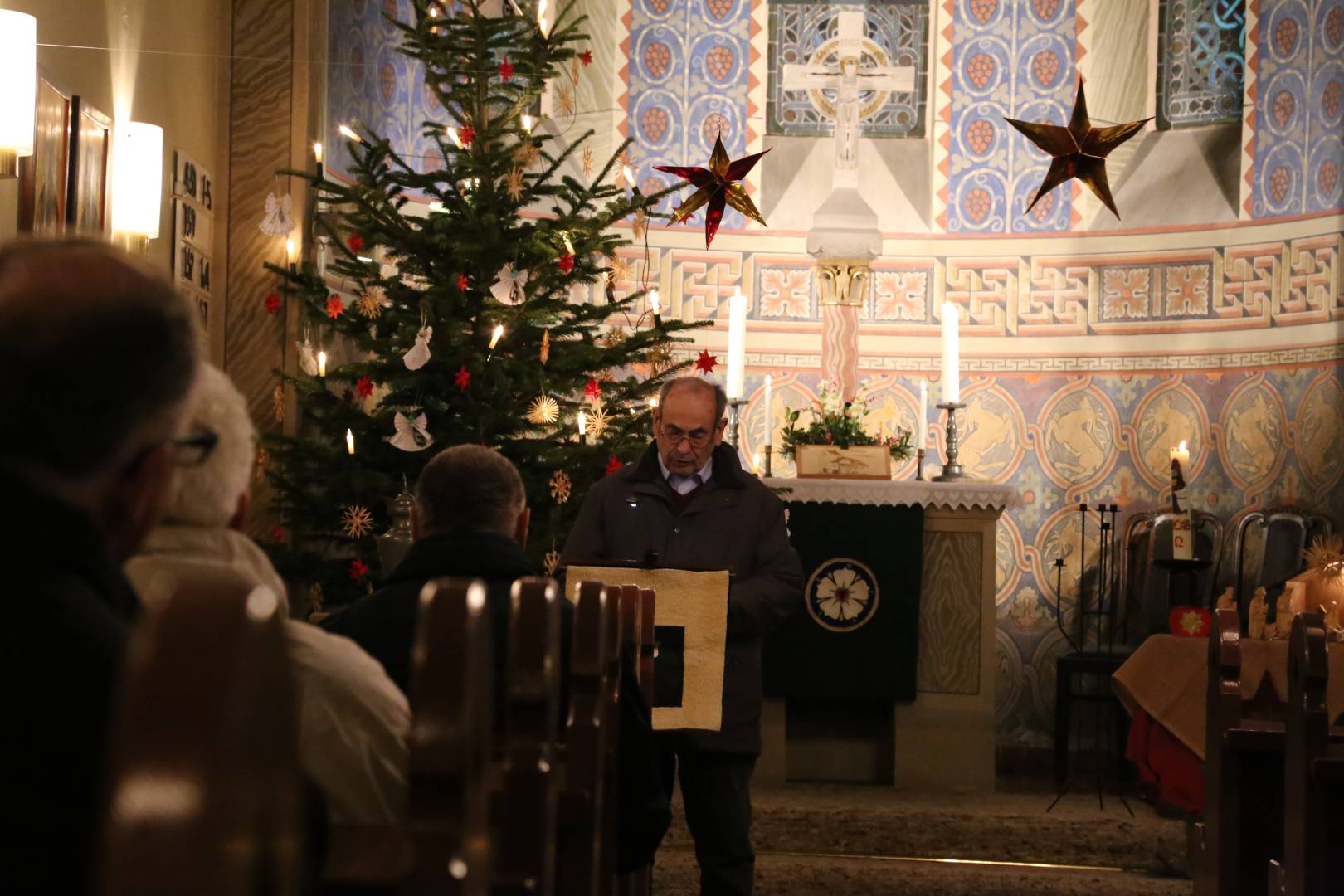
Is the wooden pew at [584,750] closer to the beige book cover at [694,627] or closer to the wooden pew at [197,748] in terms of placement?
the beige book cover at [694,627]

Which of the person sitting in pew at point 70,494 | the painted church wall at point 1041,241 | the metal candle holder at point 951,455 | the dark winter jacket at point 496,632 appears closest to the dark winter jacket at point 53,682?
the person sitting in pew at point 70,494

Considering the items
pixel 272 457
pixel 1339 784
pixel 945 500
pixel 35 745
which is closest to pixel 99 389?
pixel 35 745

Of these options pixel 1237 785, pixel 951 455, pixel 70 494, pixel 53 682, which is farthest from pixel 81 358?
pixel 951 455

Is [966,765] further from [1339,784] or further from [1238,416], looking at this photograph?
[1339,784]

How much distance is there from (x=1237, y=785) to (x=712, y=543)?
148 cm

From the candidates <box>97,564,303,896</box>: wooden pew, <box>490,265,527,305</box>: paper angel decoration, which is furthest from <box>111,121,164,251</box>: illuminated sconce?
<box>97,564,303,896</box>: wooden pew

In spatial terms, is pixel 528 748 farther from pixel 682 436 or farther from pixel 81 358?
pixel 682 436

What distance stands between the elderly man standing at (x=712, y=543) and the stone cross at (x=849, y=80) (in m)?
5.38

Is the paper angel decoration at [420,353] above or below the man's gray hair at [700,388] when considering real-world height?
above

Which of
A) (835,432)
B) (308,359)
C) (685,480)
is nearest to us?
(685,480)

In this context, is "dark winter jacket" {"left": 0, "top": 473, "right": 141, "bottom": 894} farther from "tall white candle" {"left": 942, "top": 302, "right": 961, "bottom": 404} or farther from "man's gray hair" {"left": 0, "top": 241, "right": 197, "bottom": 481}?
"tall white candle" {"left": 942, "top": 302, "right": 961, "bottom": 404}

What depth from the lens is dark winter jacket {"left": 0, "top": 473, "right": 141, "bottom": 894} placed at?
87cm

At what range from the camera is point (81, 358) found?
1.01m

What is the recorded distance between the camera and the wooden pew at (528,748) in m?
1.77
